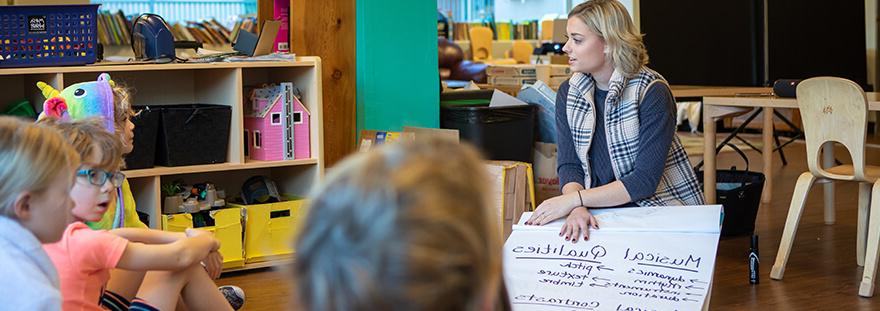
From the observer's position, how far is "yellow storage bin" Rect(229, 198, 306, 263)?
414 cm

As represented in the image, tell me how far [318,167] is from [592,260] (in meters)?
1.83

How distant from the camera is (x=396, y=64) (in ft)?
15.0

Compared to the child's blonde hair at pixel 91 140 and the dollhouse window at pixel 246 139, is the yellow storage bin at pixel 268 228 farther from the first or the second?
the child's blonde hair at pixel 91 140

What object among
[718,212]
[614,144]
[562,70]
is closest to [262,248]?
[614,144]

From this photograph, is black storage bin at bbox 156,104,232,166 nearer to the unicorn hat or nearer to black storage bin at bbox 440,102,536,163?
the unicorn hat

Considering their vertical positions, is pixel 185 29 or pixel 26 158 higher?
pixel 185 29

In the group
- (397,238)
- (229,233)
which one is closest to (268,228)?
(229,233)

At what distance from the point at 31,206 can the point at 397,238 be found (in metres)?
1.04

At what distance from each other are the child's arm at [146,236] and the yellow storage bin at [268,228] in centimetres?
158

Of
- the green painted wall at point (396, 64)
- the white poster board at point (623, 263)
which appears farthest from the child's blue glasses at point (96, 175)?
the green painted wall at point (396, 64)

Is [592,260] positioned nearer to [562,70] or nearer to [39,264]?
[39,264]

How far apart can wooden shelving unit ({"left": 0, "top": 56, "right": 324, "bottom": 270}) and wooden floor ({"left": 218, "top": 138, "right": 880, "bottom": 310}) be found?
1.38 ft

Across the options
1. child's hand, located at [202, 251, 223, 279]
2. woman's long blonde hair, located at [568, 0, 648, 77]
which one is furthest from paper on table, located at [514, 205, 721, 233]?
child's hand, located at [202, 251, 223, 279]

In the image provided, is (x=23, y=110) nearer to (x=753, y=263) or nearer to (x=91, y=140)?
(x=91, y=140)
